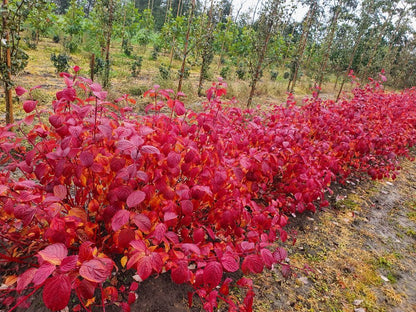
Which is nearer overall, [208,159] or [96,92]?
[96,92]

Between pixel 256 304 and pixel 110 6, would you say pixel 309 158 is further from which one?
pixel 110 6

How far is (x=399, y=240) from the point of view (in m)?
2.70

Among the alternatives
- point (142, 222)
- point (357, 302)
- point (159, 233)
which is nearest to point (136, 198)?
point (142, 222)

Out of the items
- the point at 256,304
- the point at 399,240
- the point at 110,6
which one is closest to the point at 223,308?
the point at 256,304

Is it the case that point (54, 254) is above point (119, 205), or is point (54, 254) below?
above

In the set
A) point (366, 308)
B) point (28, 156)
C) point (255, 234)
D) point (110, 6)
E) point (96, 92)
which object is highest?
point (110, 6)

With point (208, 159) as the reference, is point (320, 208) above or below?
below

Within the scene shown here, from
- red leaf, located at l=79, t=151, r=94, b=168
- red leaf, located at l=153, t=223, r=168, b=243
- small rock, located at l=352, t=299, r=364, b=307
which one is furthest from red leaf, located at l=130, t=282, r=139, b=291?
small rock, located at l=352, t=299, r=364, b=307

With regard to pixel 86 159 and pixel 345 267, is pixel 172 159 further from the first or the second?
pixel 345 267

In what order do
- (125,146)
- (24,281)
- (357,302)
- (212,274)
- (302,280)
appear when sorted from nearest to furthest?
(24,281)
(125,146)
(212,274)
(357,302)
(302,280)

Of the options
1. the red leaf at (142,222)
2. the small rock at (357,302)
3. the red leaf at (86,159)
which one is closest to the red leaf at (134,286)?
the red leaf at (142,222)

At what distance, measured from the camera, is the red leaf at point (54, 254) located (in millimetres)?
790

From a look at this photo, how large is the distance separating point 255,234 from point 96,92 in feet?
4.05

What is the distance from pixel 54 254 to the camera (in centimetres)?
82
